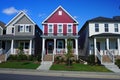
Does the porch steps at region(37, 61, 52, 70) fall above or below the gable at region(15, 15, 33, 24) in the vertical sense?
below

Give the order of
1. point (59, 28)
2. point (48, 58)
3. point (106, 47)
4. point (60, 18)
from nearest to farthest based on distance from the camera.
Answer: point (48, 58)
point (106, 47)
point (59, 28)
point (60, 18)

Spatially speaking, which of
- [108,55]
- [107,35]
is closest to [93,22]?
[107,35]

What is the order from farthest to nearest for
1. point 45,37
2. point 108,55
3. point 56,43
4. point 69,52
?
1. point 56,43
2. point 45,37
3. point 108,55
4. point 69,52

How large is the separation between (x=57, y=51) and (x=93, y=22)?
29.5 feet

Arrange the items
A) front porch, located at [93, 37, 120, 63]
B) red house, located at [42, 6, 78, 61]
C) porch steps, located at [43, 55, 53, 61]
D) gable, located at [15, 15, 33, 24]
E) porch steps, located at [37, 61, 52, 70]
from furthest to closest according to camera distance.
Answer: gable, located at [15, 15, 33, 24] → red house, located at [42, 6, 78, 61] → porch steps, located at [43, 55, 53, 61] → front porch, located at [93, 37, 120, 63] → porch steps, located at [37, 61, 52, 70]

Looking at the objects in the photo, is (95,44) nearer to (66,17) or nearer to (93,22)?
(93,22)

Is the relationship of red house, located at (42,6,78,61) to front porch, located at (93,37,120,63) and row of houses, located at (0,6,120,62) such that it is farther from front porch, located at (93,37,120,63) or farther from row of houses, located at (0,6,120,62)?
front porch, located at (93,37,120,63)

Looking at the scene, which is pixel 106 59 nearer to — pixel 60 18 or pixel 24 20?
pixel 60 18

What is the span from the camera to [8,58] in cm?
3133

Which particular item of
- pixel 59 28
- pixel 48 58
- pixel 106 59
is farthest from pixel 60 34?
pixel 106 59

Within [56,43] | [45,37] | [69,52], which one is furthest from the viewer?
[56,43]

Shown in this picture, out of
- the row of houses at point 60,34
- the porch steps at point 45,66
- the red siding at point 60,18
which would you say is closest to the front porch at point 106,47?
the row of houses at point 60,34

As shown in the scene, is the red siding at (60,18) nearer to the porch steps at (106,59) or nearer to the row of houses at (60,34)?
the row of houses at (60,34)

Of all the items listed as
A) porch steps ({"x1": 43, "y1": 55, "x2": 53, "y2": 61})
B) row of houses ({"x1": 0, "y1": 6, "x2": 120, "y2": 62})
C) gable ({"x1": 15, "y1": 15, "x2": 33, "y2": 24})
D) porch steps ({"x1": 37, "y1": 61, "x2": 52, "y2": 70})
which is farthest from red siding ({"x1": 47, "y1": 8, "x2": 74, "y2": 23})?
porch steps ({"x1": 37, "y1": 61, "x2": 52, "y2": 70})
